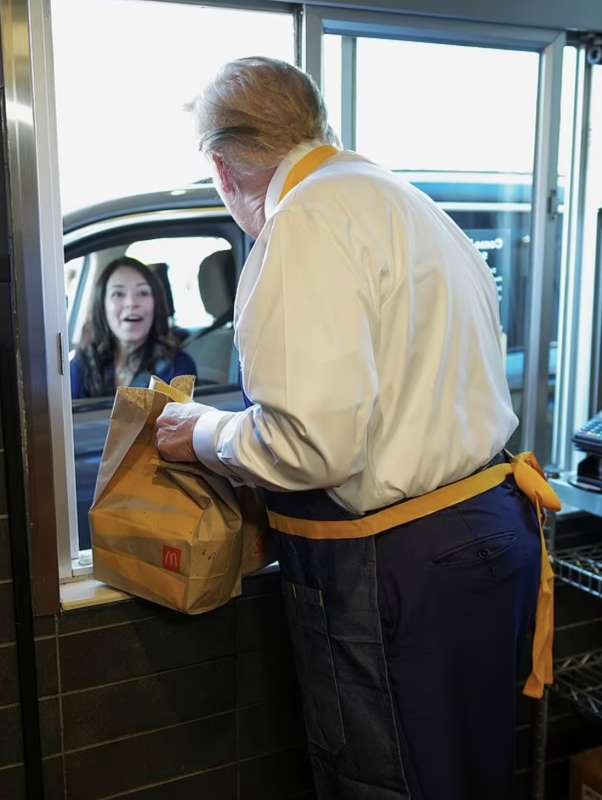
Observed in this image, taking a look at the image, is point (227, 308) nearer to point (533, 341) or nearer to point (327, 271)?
point (533, 341)

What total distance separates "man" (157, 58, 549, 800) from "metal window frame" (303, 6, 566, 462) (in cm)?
42

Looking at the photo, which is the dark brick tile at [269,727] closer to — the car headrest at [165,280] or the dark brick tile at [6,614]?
the dark brick tile at [6,614]

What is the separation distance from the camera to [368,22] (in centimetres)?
157

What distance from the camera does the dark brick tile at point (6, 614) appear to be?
138 centimetres

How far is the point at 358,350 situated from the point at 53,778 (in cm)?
101

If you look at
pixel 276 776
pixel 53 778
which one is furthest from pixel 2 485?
pixel 276 776

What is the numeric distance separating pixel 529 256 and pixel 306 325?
1.02 meters

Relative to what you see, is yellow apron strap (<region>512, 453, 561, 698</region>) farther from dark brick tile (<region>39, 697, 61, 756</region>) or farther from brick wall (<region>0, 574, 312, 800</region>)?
dark brick tile (<region>39, 697, 61, 756</region>)

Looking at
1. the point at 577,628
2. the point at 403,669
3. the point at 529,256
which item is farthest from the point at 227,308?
the point at 403,669

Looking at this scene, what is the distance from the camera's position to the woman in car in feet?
7.64

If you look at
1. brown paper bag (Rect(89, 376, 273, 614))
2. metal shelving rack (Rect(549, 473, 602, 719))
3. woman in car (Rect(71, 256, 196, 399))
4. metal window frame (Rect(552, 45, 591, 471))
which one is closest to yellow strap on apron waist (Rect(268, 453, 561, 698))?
brown paper bag (Rect(89, 376, 273, 614))

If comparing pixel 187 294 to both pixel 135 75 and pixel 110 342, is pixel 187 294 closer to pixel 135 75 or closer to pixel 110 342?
pixel 110 342

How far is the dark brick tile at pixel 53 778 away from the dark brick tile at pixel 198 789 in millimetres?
120

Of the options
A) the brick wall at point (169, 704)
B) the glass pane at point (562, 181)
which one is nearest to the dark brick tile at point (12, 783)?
the brick wall at point (169, 704)
